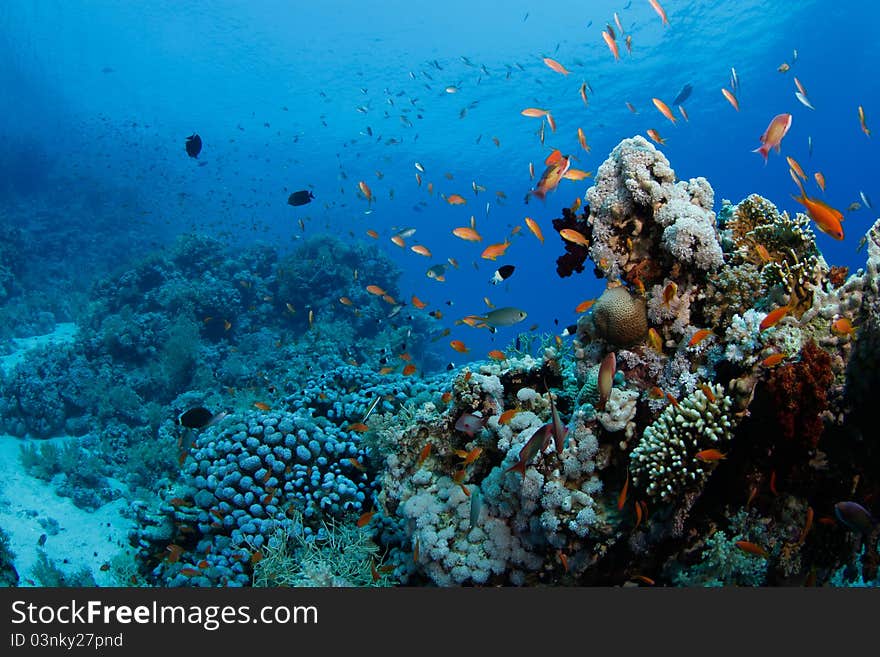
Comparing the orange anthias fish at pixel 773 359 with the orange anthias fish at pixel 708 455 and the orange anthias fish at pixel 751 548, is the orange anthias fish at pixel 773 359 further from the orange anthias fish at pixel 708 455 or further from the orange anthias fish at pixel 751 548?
the orange anthias fish at pixel 751 548

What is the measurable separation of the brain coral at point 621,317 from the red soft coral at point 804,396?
1461mm

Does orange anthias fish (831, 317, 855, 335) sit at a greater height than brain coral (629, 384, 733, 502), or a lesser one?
greater

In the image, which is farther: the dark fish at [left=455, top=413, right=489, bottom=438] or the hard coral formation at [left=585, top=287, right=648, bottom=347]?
the dark fish at [left=455, top=413, right=489, bottom=438]

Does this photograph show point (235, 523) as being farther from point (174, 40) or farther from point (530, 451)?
point (174, 40)

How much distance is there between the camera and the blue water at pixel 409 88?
124 ft

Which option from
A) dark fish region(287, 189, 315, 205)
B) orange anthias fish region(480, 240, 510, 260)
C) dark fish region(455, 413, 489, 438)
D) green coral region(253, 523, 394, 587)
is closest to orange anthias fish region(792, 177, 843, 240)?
dark fish region(455, 413, 489, 438)

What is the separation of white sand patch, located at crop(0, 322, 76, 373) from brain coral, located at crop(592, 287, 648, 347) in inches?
722

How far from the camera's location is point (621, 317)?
180 inches

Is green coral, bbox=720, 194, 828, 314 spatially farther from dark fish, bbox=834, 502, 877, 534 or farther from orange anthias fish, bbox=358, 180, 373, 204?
orange anthias fish, bbox=358, 180, 373, 204

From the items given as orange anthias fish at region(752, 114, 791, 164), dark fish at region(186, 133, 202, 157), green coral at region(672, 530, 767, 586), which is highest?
dark fish at region(186, 133, 202, 157)

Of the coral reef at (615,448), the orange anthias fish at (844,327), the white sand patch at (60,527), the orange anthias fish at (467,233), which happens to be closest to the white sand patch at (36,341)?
the white sand patch at (60,527)

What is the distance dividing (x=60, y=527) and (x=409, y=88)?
51.7m

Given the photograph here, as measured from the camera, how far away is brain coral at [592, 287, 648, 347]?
4.59 metres

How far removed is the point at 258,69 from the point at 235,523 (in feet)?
204
